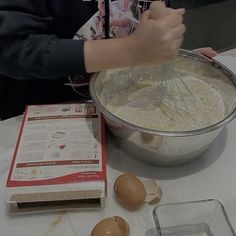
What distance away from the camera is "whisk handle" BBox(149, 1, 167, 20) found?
0.67m

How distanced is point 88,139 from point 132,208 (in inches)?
5.5

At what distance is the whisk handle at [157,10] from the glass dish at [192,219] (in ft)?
1.00

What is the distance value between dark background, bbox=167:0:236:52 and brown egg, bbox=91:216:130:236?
128cm

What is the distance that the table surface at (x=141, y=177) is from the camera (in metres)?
0.60

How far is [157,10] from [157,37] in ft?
0.15

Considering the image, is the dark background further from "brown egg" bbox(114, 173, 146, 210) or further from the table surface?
"brown egg" bbox(114, 173, 146, 210)

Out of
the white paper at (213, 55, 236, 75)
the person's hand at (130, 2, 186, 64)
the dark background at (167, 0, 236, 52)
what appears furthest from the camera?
the dark background at (167, 0, 236, 52)

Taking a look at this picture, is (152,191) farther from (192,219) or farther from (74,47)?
(74,47)

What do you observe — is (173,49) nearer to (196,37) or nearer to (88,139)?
(88,139)

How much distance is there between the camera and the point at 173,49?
684 millimetres

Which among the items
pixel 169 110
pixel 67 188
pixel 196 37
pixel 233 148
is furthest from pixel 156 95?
pixel 196 37

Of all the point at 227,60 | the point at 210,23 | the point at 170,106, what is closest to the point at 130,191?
the point at 170,106

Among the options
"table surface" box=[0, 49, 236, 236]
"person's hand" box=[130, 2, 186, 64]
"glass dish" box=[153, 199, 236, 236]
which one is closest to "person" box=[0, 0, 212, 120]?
"person's hand" box=[130, 2, 186, 64]

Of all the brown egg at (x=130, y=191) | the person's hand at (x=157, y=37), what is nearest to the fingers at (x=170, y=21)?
the person's hand at (x=157, y=37)
